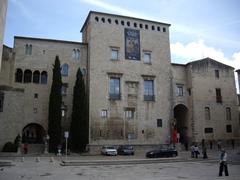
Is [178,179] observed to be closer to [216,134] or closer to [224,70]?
[216,134]

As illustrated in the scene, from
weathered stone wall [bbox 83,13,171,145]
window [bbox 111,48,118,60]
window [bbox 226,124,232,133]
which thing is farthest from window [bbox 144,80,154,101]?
window [bbox 226,124,232,133]

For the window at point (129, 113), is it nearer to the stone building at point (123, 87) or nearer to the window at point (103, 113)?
the stone building at point (123, 87)

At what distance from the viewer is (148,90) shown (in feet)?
124

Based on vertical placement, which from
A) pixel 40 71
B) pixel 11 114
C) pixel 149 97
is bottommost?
pixel 11 114

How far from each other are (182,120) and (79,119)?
16.8 metres

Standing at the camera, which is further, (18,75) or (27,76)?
(27,76)

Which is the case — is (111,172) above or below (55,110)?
below

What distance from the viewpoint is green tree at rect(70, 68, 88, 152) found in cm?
3169

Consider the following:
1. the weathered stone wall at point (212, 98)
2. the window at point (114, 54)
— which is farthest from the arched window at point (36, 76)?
the weathered stone wall at point (212, 98)

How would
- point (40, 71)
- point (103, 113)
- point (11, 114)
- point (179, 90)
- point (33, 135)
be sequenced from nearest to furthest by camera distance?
point (11, 114), point (40, 71), point (103, 113), point (179, 90), point (33, 135)

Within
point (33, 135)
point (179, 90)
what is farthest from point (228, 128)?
point (33, 135)

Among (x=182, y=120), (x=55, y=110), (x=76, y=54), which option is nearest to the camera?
(x=55, y=110)

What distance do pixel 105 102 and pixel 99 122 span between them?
8.98 ft

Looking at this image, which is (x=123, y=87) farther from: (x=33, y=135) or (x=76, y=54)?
(x=33, y=135)
